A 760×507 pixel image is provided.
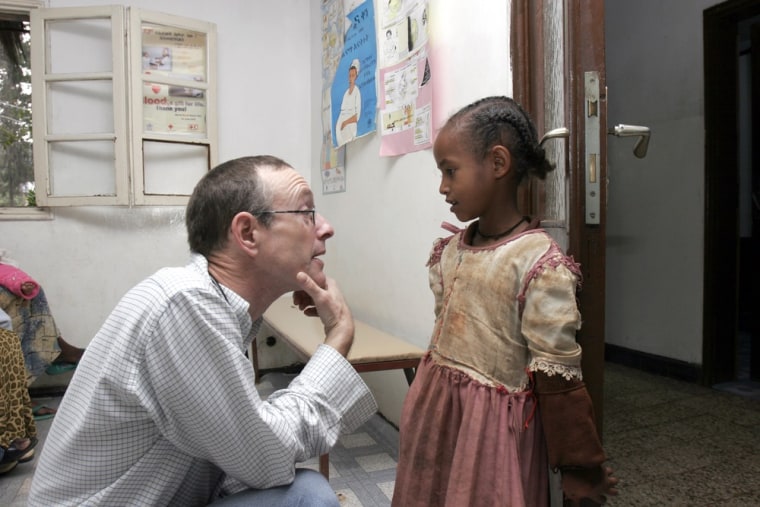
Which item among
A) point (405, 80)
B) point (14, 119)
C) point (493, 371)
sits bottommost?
point (493, 371)

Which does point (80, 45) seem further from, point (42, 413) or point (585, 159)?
point (585, 159)

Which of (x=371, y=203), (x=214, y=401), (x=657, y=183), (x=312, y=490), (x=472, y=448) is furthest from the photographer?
(x=657, y=183)

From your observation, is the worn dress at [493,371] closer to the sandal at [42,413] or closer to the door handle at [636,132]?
the door handle at [636,132]

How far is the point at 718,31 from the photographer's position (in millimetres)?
3027

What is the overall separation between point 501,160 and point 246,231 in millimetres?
550

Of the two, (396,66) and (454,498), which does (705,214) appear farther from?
(454,498)

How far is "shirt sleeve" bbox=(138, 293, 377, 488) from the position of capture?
789 mm

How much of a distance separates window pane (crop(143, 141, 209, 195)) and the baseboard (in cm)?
303

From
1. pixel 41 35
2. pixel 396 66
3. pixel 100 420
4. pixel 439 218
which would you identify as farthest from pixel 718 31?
pixel 41 35

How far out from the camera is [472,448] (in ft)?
3.65

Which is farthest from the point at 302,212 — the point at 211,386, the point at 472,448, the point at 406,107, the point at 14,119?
the point at 14,119

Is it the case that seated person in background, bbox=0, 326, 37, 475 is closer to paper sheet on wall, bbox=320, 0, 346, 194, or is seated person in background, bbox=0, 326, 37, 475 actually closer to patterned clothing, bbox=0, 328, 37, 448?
patterned clothing, bbox=0, 328, 37, 448

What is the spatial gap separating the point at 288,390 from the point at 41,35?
3.21 meters

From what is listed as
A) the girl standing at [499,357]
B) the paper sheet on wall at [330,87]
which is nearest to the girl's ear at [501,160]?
the girl standing at [499,357]
